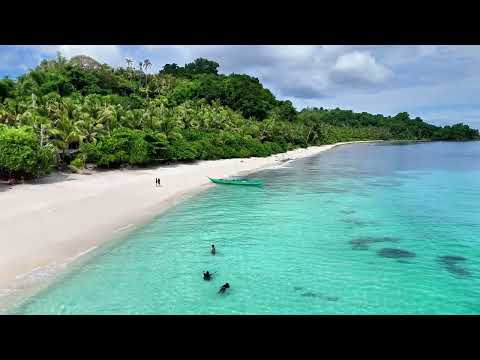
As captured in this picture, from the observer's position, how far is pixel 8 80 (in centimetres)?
5316

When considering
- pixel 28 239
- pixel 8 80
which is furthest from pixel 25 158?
pixel 8 80

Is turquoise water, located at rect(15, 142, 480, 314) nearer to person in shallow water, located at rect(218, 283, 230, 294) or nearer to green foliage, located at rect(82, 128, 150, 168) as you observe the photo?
person in shallow water, located at rect(218, 283, 230, 294)

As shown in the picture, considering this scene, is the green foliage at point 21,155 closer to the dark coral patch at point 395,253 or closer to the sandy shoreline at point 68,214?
the sandy shoreline at point 68,214

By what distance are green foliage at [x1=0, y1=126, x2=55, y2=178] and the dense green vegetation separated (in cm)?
6

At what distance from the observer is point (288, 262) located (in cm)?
1548

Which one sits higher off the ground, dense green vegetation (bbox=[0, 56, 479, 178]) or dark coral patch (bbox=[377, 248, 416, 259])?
dense green vegetation (bbox=[0, 56, 479, 178])

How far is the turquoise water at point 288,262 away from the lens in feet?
38.4

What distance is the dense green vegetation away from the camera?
30953mm

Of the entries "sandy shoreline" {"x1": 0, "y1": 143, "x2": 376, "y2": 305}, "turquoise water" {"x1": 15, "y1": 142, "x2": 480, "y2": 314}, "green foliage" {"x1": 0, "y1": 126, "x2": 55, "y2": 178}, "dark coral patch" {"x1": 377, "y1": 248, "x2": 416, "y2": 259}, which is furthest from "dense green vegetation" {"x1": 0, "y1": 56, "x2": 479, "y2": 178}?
"dark coral patch" {"x1": 377, "y1": 248, "x2": 416, "y2": 259}

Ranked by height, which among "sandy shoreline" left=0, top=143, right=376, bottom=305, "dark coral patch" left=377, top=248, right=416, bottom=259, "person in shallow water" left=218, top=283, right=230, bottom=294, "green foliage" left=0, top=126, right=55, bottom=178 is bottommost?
"dark coral patch" left=377, top=248, right=416, bottom=259

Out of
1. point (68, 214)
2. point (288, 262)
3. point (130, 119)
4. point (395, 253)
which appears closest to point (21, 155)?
point (68, 214)

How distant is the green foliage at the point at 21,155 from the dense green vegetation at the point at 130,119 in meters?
0.06
